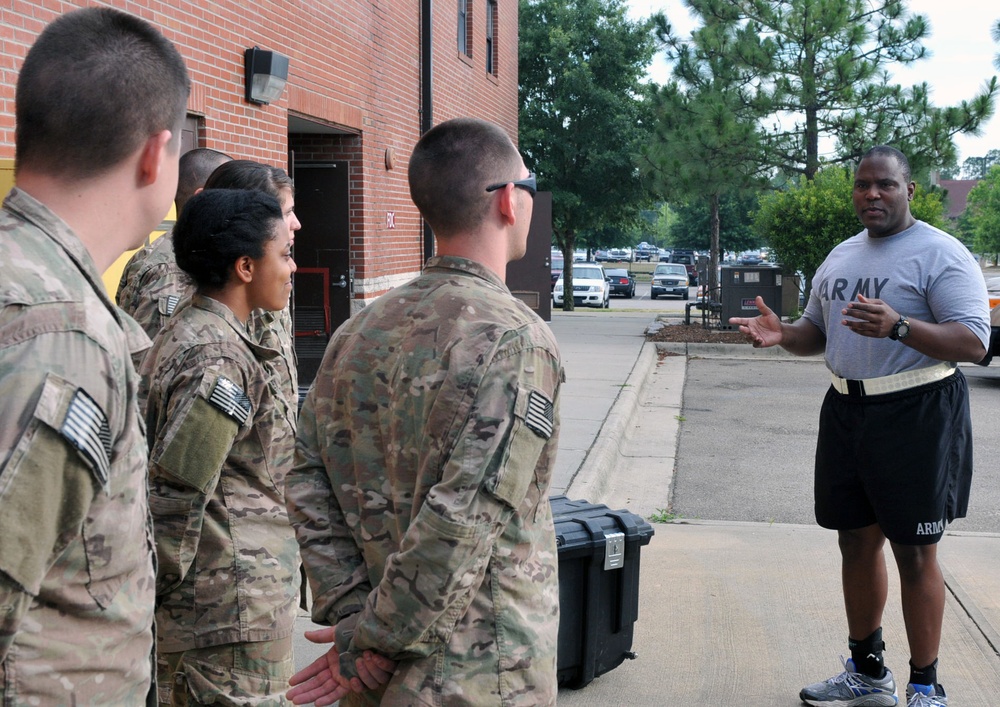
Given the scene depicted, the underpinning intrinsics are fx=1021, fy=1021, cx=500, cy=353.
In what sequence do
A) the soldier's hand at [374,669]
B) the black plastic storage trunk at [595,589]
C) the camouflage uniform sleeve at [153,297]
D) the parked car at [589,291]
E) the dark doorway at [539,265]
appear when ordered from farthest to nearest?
the parked car at [589,291]
the dark doorway at [539,265]
the black plastic storage trunk at [595,589]
the camouflage uniform sleeve at [153,297]
the soldier's hand at [374,669]

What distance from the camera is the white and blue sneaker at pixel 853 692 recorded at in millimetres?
3992

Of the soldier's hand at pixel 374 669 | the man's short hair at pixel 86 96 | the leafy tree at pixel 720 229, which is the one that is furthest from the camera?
the leafy tree at pixel 720 229

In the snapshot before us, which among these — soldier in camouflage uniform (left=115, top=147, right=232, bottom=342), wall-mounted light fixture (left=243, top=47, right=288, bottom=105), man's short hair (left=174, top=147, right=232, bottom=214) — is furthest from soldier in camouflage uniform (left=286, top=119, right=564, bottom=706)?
wall-mounted light fixture (left=243, top=47, right=288, bottom=105)

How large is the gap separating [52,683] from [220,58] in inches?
268

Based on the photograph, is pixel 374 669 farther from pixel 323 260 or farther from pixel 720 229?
pixel 720 229

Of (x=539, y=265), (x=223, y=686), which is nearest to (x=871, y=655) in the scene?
(x=223, y=686)

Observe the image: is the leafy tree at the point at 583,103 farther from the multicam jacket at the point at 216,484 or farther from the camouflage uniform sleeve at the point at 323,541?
the camouflage uniform sleeve at the point at 323,541

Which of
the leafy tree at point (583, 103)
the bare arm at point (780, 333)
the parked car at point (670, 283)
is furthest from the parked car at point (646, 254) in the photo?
the bare arm at point (780, 333)

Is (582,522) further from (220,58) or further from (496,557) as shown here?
(220,58)

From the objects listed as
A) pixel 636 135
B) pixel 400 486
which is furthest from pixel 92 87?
pixel 636 135

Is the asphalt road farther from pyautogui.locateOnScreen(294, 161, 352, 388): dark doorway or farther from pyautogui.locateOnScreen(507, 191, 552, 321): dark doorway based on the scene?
pyautogui.locateOnScreen(507, 191, 552, 321): dark doorway

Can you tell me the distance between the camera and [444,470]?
1.99 metres

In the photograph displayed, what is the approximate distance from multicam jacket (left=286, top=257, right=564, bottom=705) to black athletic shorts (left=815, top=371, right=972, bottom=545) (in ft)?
6.79

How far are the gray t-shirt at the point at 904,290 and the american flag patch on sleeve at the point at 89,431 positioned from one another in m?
3.13
